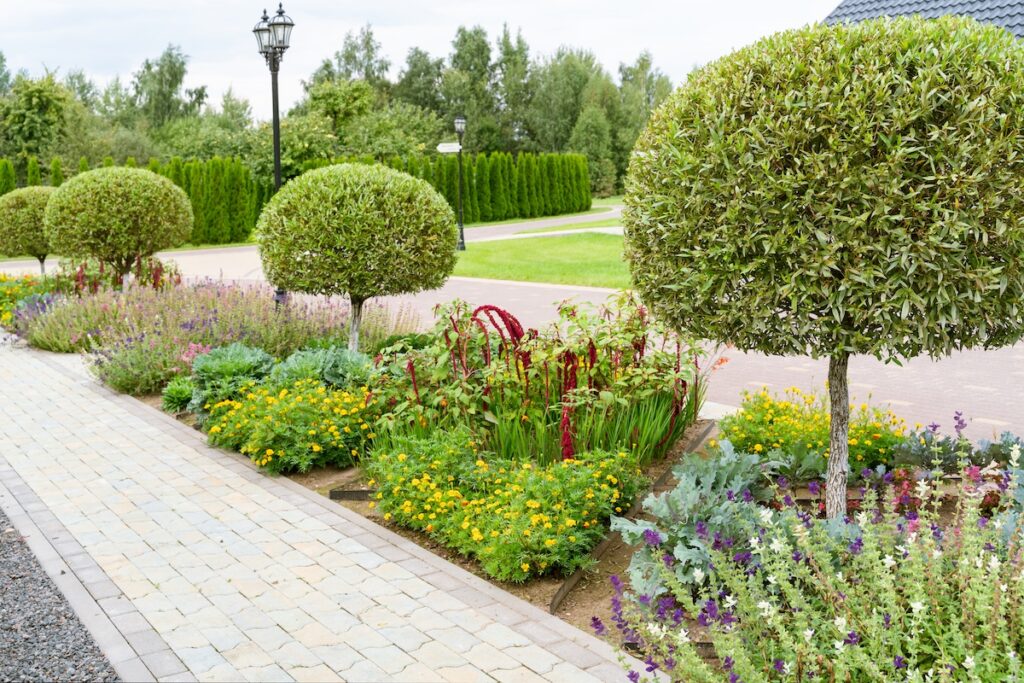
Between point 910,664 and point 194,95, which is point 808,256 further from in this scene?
point 194,95

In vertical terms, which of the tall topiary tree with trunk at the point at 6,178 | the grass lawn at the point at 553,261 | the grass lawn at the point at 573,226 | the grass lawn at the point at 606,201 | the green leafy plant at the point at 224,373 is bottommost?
the green leafy plant at the point at 224,373

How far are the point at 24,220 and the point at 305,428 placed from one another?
1343 centimetres

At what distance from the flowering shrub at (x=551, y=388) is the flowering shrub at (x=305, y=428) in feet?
0.93

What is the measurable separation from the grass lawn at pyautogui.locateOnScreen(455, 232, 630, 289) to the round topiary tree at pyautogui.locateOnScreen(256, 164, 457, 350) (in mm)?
7590

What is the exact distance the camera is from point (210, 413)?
24.4ft

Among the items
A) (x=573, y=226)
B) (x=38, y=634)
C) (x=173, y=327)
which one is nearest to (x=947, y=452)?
(x=38, y=634)

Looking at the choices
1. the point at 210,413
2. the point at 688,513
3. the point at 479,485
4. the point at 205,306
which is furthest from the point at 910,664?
the point at 205,306

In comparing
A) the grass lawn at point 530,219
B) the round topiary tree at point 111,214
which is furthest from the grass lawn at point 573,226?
the round topiary tree at point 111,214

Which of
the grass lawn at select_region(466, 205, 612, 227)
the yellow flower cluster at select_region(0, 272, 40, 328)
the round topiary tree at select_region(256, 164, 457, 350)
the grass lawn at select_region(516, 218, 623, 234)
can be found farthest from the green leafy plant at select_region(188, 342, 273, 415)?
the grass lawn at select_region(466, 205, 612, 227)

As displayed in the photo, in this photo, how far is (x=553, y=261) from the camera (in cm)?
2288

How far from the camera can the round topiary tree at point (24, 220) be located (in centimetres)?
1692

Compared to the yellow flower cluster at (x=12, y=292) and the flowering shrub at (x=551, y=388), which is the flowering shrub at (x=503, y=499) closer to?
the flowering shrub at (x=551, y=388)

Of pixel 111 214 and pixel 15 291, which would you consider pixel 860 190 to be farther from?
pixel 15 291

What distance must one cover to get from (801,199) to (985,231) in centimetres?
75
